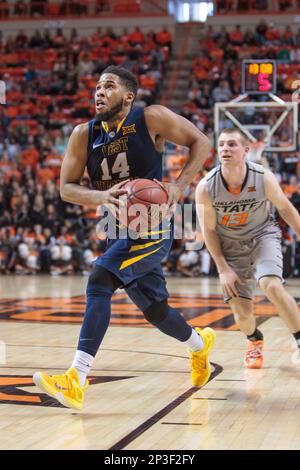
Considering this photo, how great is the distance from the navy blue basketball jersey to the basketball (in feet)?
1.02

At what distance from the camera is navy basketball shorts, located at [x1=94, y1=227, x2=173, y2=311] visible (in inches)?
197

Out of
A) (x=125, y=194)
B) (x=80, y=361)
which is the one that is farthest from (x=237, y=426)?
(x=125, y=194)

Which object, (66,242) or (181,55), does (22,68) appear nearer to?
(181,55)

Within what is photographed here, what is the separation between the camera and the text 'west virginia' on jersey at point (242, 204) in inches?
241

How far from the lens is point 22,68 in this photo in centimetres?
2333

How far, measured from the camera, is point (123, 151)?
5184 millimetres

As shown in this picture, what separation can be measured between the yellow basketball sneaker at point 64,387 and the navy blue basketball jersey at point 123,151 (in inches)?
48.7

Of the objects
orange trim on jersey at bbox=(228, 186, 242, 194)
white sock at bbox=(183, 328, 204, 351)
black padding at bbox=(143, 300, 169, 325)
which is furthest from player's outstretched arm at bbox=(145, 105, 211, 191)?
white sock at bbox=(183, 328, 204, 351)

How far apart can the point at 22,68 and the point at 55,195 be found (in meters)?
6.90

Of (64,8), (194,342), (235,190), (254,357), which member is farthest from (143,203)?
(64,8)

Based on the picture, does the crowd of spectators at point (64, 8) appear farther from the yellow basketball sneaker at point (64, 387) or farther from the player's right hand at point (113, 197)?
the yellow basketball sneaker at point (64, 387)

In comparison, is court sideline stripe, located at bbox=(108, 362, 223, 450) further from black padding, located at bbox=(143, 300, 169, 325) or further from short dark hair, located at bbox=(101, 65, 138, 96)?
short dark hair, located at bbox=(101, 65, 138, 96)

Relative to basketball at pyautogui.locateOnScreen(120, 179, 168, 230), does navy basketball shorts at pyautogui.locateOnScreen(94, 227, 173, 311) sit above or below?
below

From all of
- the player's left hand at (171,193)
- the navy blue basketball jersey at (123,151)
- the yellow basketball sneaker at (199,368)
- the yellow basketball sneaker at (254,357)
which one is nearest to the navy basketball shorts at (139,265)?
the player's left hand at (171,193)
